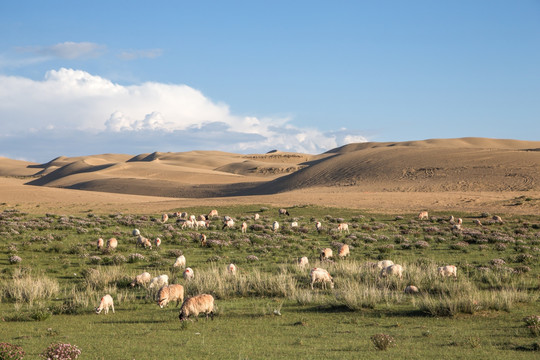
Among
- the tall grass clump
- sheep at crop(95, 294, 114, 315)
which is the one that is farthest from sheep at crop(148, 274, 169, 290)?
the tall grass clump

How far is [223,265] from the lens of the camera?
815 inches

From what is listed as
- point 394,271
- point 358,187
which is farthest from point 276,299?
point 358,187

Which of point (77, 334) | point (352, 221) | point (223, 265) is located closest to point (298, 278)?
Result: point (223, 265)

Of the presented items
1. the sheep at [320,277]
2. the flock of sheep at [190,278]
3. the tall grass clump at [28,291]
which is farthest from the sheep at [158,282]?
the sheep at [320,277]

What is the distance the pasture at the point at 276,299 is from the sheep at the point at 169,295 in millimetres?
314

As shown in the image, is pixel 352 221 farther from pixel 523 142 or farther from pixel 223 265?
pixel 523 142

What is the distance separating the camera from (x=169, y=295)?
44.9 ft

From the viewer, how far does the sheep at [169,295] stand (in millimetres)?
13416

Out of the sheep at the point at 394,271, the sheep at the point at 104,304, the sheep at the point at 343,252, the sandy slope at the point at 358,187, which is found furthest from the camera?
the sandy slope at the point at 358,187

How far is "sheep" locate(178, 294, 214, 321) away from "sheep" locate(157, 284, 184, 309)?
59.2 inches

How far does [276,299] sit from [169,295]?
3.10 meters

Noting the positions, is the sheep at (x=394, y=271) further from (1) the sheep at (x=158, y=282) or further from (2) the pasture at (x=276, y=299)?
(1) the sheep at (x=158, y=282)

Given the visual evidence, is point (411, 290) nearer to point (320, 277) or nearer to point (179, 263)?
point (320, 277)

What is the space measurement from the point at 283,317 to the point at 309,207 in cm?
→ 3525
